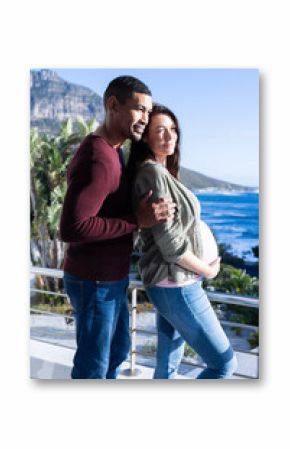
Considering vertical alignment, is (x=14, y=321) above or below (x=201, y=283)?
below

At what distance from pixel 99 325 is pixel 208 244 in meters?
0.56

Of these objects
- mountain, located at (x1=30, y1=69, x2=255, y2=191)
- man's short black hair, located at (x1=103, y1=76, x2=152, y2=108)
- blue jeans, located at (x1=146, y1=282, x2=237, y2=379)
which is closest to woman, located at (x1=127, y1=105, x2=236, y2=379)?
blue jeans, located at (x1=146, y1=282, x2=237, y2=379)

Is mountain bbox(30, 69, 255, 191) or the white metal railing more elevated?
mountain bbox(30, 69, 255, 191)

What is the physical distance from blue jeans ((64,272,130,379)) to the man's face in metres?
0.60

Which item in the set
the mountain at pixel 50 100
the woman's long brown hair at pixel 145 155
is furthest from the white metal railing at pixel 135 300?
the mountain at pixel 50 100

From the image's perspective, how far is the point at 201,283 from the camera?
2.47 meters

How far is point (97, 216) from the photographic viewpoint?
222cm

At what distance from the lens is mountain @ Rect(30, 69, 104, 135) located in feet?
8.23

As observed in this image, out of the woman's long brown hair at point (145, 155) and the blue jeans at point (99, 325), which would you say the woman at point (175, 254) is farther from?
the blue jeans at point (99, 325)

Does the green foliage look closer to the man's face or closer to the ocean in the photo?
the man's face
